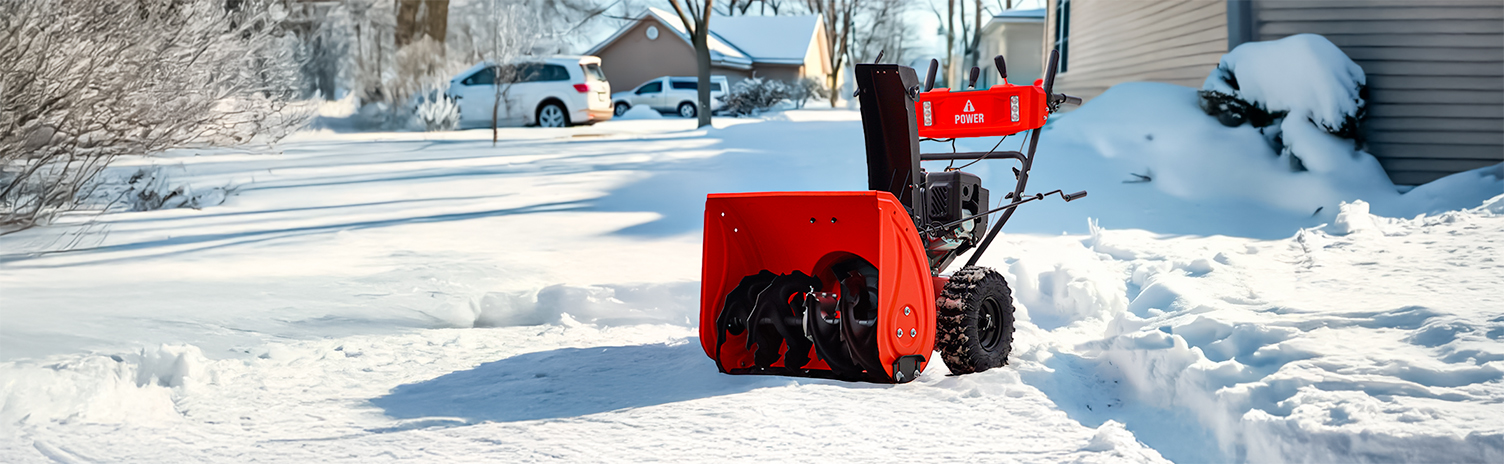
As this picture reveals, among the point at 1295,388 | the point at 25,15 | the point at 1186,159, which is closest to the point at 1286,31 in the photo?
the point at 1186,159

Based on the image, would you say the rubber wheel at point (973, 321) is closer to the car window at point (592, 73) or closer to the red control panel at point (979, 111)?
the red control panel at point (979, 111)

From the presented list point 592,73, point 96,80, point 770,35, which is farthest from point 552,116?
point 770,35

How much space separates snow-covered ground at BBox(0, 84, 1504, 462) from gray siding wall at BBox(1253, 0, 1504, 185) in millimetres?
882

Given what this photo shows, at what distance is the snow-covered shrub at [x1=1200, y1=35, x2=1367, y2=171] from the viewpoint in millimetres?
9789

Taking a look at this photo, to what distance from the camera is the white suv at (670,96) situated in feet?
110

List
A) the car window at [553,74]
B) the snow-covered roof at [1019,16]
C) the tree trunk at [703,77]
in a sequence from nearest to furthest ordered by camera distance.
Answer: the car window at [553,74] < the tree trunk at [703,77] < the snow-covered roof at [1019,16]

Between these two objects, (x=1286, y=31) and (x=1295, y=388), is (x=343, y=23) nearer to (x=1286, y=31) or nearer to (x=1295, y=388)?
(x=1286, y=31)

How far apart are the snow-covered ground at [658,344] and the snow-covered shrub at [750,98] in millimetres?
22684

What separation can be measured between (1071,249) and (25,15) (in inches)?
257

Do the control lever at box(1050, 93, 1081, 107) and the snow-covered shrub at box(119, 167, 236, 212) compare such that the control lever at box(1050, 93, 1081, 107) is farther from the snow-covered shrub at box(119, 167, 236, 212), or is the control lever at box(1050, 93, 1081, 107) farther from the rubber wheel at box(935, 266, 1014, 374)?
the snow-covered shrub at box(119, 167, 236, 212)

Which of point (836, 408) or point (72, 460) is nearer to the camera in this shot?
point (72, 460)

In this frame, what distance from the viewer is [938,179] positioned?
4.47 metres

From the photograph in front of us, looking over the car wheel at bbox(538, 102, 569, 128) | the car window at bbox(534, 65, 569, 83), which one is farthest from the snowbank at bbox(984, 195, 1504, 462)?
the car wheel at bbox(538, 102, 569, 128)

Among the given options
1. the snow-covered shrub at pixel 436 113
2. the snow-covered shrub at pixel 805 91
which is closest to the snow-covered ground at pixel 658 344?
the snow-covered shrub at pixel 436 113
